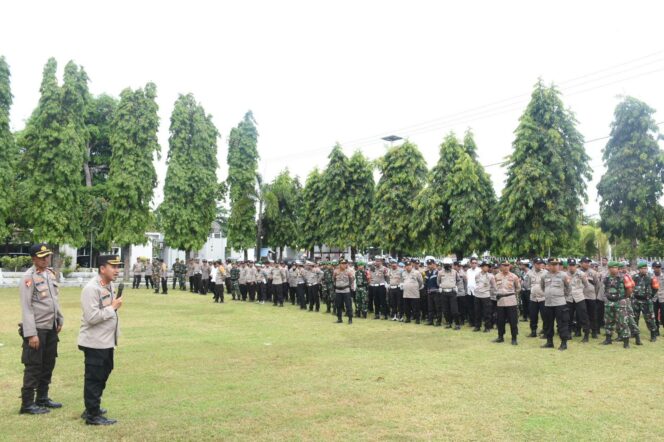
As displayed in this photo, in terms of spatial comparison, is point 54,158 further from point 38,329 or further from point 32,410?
point 32,410

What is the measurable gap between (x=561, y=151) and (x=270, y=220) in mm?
21948

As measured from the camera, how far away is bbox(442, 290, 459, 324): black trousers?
1456cm

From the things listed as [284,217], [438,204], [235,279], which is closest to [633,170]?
[438,204]

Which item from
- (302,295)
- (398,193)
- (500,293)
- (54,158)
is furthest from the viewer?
(54,158)

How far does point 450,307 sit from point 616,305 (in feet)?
13.7

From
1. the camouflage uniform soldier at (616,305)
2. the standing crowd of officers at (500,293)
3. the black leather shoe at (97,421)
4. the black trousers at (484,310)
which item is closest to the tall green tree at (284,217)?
the standing crowd of officers at (500,293)

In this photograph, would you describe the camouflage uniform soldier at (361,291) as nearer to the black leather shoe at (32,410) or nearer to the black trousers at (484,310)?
the black trousers at (484,310)

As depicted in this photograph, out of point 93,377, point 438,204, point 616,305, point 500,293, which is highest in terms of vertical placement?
point 438,204

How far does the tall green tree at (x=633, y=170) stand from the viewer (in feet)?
73.1

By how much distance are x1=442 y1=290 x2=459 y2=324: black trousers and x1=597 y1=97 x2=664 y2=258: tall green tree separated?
12.2 metres

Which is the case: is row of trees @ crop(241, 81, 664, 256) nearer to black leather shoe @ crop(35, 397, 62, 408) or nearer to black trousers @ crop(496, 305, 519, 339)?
black trousers @ crop(496, 305, 519, 339)

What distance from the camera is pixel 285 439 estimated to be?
213 inches

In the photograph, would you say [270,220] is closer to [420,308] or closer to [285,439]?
[420,308]

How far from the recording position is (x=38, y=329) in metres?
6.34
